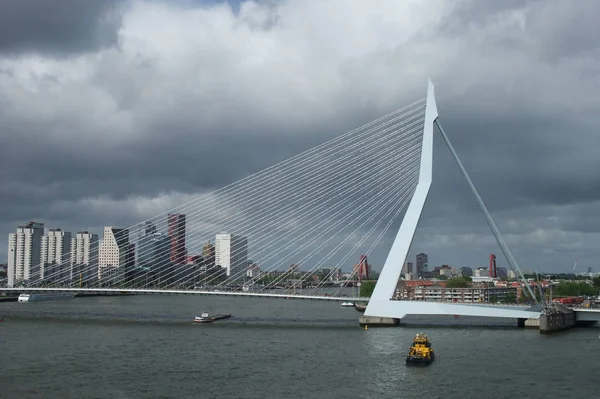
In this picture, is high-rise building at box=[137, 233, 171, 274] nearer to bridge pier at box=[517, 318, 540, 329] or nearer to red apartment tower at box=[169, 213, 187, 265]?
red apartment tower at box=[169, 213, 187, 265]

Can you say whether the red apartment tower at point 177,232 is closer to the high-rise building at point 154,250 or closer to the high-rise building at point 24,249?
the high-rise building at point 154,250

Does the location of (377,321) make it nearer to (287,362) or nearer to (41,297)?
(287,362)

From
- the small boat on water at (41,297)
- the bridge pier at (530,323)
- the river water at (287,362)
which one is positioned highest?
the small boat on water at (41,297)

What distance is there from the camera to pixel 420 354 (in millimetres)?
13805

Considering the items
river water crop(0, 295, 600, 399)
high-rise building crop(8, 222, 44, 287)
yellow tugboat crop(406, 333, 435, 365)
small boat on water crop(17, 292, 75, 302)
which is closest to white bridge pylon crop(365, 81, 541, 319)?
river water crop(0, 295, 600, 399)

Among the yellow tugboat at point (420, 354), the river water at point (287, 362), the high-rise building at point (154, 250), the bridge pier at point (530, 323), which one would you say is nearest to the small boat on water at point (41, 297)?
the high-rise building at point (154, 250)

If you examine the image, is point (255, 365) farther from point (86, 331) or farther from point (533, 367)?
point (86, 331)

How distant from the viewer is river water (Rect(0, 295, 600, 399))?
1132 cm

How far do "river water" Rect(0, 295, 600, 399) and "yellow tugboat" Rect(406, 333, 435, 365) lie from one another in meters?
0.20

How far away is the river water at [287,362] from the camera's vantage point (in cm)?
1132

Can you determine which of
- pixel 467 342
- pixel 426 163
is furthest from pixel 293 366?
pixel 426 163

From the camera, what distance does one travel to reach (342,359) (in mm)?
14164

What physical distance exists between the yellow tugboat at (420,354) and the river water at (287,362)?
200mm

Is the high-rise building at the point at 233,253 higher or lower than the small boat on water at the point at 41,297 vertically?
higher
